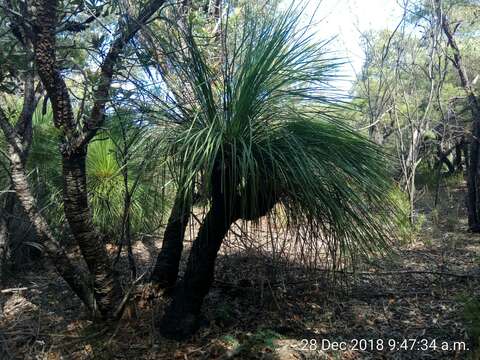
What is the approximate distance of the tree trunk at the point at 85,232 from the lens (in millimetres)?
2266

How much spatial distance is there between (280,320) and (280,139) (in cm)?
134

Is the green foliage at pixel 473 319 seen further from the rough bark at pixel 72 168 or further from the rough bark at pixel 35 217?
the rough bark at pixel 35 217

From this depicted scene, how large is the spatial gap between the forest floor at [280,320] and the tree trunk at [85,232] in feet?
0.72

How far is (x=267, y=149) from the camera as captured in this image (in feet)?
6.84

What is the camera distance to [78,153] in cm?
226

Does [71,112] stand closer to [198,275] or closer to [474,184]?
[198,275]

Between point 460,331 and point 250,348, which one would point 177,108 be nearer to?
point 250,348

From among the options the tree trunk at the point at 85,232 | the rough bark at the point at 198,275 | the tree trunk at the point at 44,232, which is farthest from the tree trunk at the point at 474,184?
the tree trunk at the point at 44,232

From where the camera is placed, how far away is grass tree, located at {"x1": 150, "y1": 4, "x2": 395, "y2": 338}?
202cm

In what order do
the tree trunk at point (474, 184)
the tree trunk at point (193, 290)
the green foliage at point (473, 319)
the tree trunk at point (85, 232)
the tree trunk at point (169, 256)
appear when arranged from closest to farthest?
1. the green foliage at point (473, 319)
2. the tree trunk at point (85, 232)
3. the tree trunk at point (193, 290)
4. the tree trunk at point (169, 256)
5. the tree trunk at point (474, 184)

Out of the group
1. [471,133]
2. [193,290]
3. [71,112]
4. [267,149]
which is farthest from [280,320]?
[471,133]

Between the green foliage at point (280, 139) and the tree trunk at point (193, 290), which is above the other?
the green foliage at point (280, 139)

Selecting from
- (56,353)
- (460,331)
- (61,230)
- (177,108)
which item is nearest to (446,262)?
(460,331)

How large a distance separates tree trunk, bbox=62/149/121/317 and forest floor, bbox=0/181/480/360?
22cm
